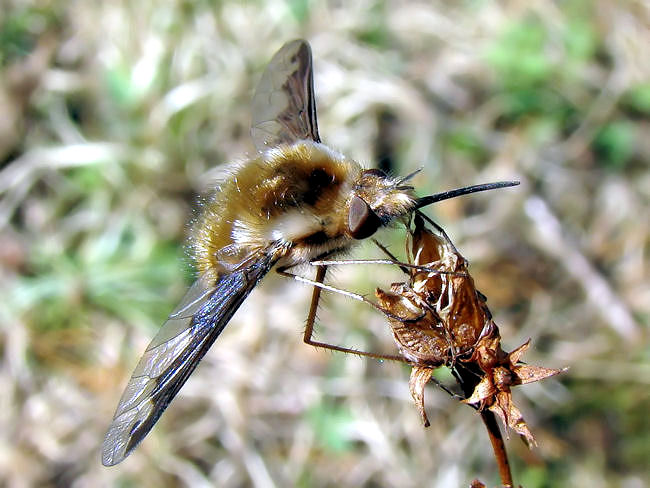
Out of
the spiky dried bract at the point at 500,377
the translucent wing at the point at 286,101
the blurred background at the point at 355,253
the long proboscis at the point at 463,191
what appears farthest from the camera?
the blurred background at the point at 355,253

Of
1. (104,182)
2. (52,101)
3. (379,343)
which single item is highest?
(52,101)

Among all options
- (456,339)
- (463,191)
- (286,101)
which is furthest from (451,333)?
(286,101)

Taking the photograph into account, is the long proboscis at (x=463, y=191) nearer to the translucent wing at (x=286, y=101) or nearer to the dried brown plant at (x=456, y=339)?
the dried brown plant at (x=456, y=339)

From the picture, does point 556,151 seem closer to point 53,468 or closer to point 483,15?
point 483,15

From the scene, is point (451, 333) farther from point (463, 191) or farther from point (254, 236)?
point (254, 236)

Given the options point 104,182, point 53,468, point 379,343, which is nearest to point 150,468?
point 53,468

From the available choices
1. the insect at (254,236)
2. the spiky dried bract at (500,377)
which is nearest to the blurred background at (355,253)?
the insect at (254,236)

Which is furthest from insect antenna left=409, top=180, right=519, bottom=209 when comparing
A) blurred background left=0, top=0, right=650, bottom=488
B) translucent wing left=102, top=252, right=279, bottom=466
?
blurred background left=0, top=0, right=650, bottom=488
